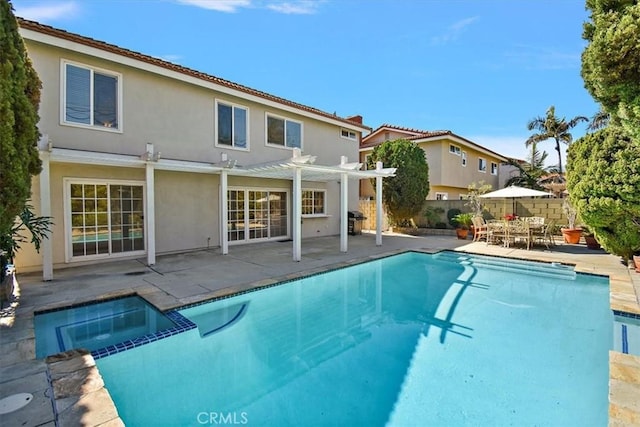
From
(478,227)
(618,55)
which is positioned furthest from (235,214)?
(618,55)

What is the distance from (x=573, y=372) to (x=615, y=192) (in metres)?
6.91

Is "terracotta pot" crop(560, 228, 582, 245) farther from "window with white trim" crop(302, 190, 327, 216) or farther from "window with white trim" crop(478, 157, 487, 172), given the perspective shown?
"window with white trim" crop(478, 157, 487, 172)

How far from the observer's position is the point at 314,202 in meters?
18.0

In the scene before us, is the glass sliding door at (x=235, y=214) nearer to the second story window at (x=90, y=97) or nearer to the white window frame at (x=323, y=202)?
the white window frame at (x=323, y=202)

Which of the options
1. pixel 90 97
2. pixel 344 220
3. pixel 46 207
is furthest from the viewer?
pixel 344 220

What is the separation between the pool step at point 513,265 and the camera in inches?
399

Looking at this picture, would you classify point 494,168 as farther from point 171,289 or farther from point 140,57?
point 171,289

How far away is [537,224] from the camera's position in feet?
45.8

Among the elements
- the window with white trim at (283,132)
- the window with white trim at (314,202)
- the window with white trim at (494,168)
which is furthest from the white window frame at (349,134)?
the window with white trim at (494,168)

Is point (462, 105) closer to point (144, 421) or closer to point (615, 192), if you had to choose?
point (615, 192)

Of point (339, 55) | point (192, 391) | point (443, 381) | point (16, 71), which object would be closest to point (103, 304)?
point (192, 391)

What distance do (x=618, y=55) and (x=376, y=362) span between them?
681 cm

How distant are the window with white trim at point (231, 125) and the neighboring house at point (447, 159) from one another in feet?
43.4

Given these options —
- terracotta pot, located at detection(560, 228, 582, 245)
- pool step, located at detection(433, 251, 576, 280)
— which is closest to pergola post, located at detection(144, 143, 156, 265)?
pool step, located at detection(433, 251, 576, 280)
